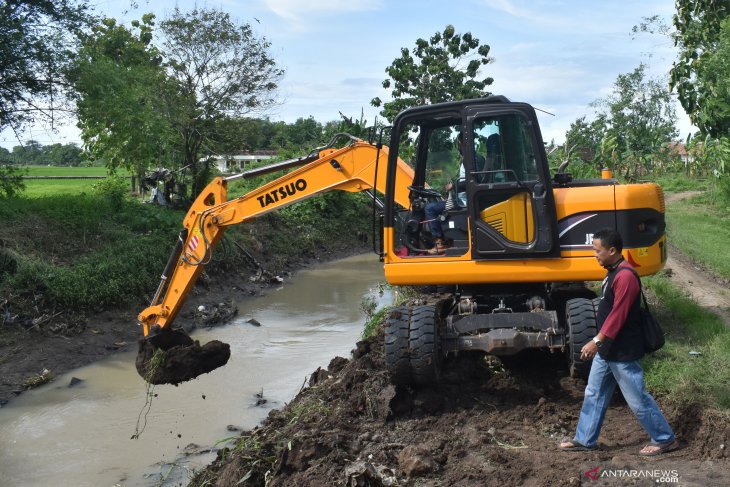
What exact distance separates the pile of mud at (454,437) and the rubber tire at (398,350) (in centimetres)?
18

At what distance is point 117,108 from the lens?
16.3 meters

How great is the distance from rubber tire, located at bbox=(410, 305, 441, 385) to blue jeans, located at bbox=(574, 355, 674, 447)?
1512mm

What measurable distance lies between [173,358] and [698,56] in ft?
54.7

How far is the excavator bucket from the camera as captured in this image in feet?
29.9

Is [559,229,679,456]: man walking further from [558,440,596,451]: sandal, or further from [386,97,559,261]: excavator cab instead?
[386,97,559,261]: excavator cab

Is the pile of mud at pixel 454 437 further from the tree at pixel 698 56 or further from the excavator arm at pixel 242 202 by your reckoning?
the tree at pixel 698 56

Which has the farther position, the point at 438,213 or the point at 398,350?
the point at 438,213

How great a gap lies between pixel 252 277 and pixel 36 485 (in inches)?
462

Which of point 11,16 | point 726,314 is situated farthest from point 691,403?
point 11,16

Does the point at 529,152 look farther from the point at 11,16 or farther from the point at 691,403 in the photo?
the point at 11,16

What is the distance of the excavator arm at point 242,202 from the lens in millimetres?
8672

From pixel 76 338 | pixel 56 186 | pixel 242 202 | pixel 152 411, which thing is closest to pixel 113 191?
pixel 76 338

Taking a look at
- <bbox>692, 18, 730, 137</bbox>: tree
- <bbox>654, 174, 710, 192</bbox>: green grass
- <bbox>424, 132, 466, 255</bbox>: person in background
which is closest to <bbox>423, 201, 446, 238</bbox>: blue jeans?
<bbox>424, 132, 466, 255</bbox>: person in background

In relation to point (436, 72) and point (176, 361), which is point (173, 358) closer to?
point (176, 361)
